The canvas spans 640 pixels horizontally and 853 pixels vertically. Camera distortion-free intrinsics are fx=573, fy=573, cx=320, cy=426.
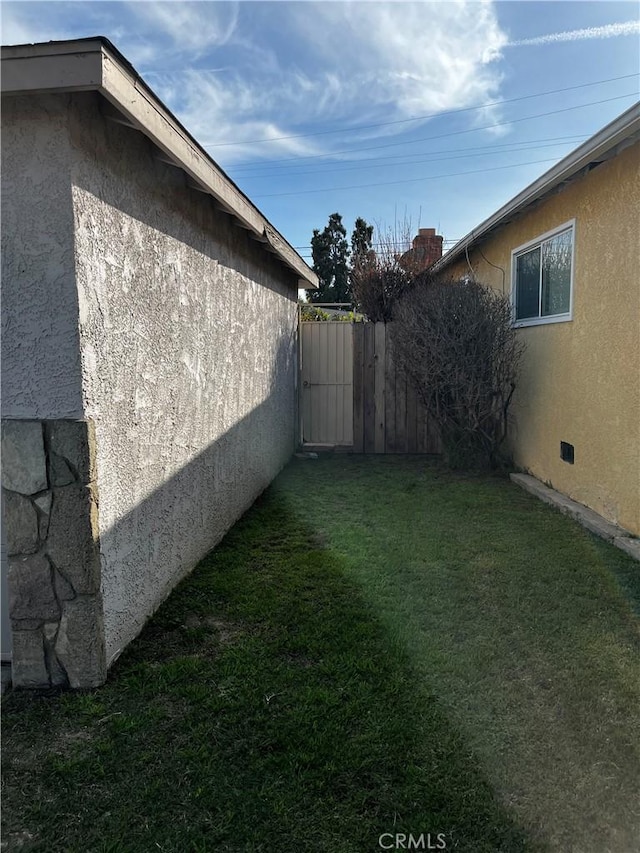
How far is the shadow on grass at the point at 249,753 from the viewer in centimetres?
191

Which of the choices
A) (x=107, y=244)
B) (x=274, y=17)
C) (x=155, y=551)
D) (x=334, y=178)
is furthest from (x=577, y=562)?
(x=334, y=178)

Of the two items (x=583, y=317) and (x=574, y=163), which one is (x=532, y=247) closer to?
→ (x=583, y=317)

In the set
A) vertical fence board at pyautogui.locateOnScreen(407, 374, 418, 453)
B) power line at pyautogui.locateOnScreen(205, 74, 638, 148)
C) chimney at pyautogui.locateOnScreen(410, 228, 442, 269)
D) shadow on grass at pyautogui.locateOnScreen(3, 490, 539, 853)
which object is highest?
power line at pyautogui.locateOnScreen(205, 74, 638, 148)

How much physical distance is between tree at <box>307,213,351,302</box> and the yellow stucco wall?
1846 cm

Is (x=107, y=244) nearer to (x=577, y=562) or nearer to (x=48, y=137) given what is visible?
(x=48, y=137)

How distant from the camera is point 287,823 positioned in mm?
1931

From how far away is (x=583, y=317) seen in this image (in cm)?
555

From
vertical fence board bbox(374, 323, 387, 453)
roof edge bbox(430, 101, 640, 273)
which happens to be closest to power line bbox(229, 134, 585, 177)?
vertical fence board bbox(374, 323, 387, 453)

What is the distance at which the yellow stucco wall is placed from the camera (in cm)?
470

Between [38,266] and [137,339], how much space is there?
0.70 metres

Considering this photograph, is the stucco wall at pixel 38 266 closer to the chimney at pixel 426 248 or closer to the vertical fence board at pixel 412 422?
the vertical fence board at pixel 412 422

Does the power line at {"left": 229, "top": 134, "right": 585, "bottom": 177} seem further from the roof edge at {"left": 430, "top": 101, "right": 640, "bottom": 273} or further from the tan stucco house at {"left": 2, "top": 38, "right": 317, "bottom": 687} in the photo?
the tan stucco house at {"left": 2, "top": 38, "right": 317, "bottom": 687}

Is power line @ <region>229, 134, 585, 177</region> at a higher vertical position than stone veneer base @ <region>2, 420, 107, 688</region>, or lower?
higher

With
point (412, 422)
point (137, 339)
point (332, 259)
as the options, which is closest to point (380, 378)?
point (412, 422)
